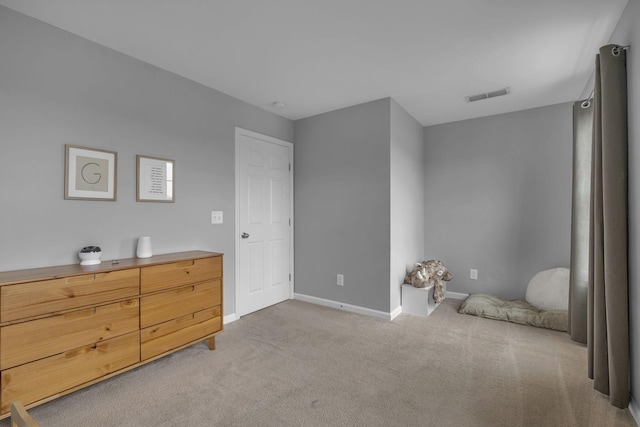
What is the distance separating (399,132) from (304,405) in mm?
2929

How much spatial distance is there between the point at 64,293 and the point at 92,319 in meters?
0.24

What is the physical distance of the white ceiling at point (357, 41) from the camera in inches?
75.4

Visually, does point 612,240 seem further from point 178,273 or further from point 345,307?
point 178,273

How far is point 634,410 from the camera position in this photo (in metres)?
1.73

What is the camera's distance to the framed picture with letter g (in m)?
2.15

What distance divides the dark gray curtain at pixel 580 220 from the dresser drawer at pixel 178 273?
3195mm

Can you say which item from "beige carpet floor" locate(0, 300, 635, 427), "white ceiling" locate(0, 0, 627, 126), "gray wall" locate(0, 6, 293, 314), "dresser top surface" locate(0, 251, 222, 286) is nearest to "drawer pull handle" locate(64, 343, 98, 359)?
"beige carpet floor" locate(0, 300, 635, 427)

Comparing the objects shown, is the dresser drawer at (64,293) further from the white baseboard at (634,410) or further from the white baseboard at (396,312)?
the white baseboard at (634,410)

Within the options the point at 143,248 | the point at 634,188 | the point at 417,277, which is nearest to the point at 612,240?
the point at 634,188

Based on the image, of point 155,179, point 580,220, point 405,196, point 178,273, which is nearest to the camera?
point 178,273

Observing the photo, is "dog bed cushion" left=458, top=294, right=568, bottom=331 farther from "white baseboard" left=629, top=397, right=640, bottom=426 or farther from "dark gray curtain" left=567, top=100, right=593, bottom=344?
"white baseboard" left=629, top=397, right=640, bottom=426

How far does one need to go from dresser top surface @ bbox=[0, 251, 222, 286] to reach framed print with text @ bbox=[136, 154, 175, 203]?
52cm

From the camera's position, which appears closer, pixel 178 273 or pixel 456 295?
pixel 178 273

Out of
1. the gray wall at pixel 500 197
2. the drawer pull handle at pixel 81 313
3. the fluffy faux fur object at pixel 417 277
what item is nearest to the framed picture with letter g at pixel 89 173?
the drawer pull handle at pixel 81 313
